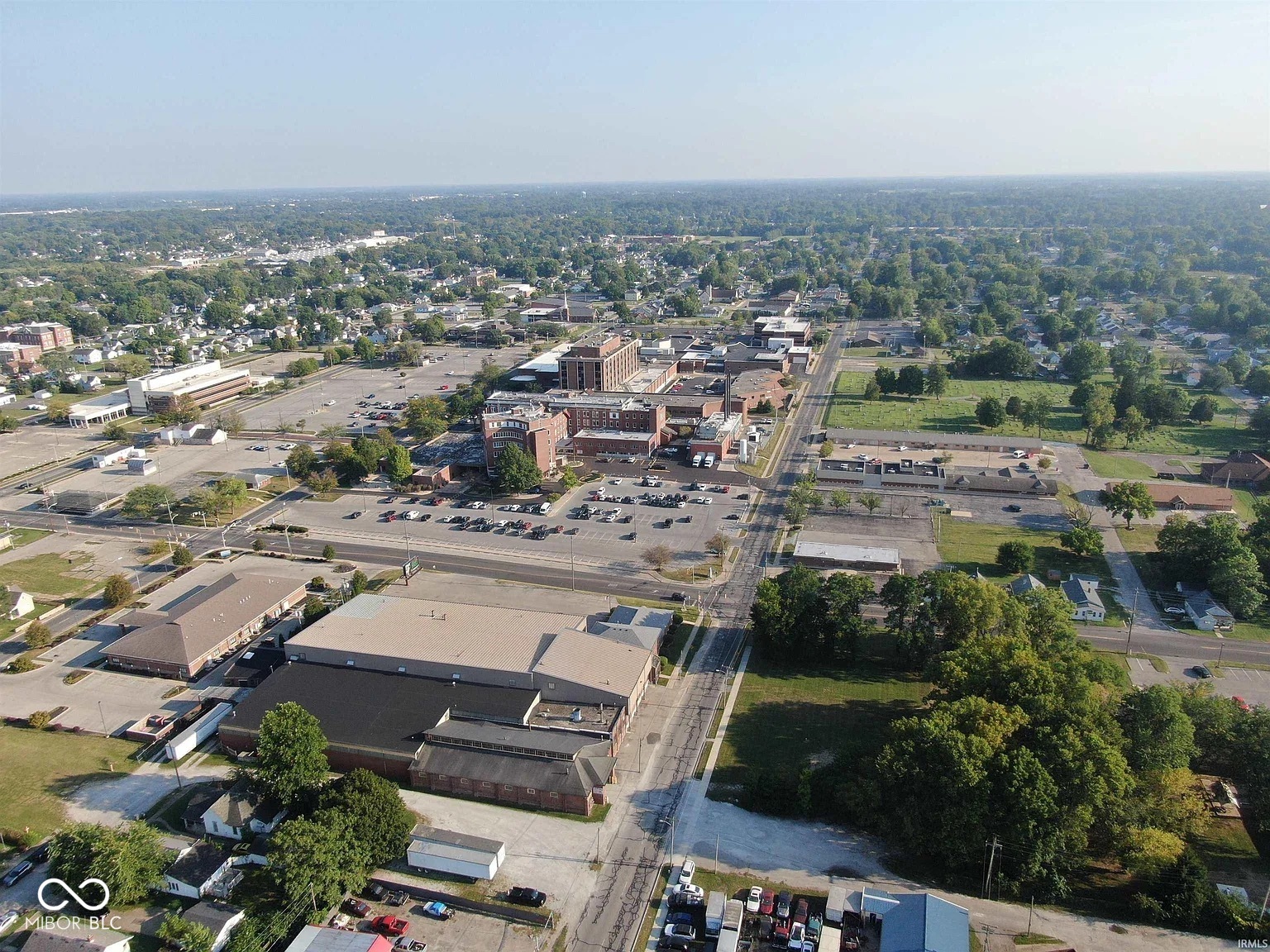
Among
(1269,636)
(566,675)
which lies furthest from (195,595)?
(1269,636)

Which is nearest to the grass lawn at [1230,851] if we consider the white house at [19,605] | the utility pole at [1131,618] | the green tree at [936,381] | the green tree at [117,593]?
the utility pole at [1131,618]

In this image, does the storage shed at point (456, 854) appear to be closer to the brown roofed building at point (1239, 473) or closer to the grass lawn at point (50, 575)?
the grass lawn at point (50, 575)

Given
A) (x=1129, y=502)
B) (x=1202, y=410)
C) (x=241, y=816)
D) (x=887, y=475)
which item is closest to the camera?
(x=241, y=816)

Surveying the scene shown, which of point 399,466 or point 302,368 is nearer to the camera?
point 399,466

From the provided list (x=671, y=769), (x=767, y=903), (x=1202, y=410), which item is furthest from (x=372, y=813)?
(x=1202, y=410)

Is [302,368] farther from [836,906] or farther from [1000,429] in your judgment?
[836,906]

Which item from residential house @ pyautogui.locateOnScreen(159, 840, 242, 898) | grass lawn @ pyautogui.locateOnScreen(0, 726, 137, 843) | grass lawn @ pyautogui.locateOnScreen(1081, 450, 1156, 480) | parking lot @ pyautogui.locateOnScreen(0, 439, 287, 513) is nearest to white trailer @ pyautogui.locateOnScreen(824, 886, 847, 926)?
residential house @ pyautogui.locateOnScreen(159, 840, 242, 898)

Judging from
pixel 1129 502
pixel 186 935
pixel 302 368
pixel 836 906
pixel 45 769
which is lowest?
pixel 45 769
